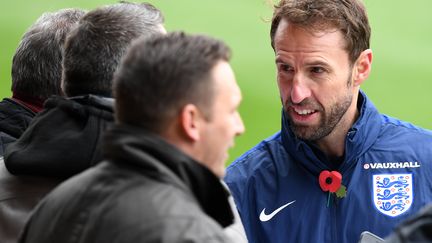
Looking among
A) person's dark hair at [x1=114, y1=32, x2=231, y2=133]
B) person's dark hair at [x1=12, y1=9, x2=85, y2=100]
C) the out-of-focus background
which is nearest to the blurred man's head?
person's dark hair at [x1=114, y1=32, x2=231, y2=133]

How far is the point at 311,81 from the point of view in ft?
10.2

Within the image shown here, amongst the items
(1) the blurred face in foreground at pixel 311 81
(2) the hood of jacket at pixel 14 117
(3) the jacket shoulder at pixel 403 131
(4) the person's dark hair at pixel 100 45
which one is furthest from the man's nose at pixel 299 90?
(2) the hood of jacket at pixel 14 117

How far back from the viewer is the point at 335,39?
10.4 ft

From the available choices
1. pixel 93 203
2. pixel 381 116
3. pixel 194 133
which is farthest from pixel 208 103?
pixel 381 116

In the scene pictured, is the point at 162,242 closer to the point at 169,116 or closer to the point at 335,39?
the point at 169,116

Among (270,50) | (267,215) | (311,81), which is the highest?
(311,81)

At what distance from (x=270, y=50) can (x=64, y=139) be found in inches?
125

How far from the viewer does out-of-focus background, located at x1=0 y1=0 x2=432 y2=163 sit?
5203mm

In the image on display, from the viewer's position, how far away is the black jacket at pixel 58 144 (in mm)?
2260

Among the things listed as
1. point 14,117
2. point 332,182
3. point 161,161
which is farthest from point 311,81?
point 161,161

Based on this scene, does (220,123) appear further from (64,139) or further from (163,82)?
(64,139)

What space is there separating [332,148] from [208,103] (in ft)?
4.57

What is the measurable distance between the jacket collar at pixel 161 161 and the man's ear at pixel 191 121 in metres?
0.05

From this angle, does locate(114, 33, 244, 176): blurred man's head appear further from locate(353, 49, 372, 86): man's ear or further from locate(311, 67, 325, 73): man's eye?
locate(353, 49, 372, 86): man's ear
